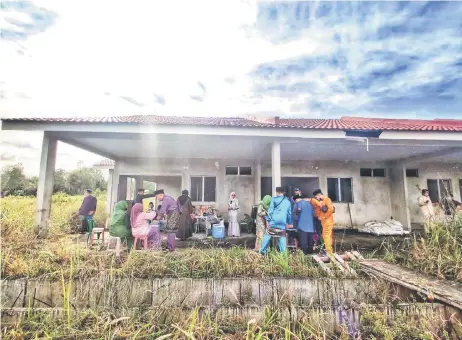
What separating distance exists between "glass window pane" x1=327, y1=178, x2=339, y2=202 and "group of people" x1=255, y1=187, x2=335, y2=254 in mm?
4594

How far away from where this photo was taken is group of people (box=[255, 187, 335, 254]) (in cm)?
485

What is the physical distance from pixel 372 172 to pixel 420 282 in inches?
319

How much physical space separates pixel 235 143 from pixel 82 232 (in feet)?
19.7

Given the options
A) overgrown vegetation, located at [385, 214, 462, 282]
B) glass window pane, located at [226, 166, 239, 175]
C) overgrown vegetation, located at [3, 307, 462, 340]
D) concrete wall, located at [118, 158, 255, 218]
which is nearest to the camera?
overgrown vegetation, located at [3, 307, 462, 340]

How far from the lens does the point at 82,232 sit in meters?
7.78

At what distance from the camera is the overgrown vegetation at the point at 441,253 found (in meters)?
3.61

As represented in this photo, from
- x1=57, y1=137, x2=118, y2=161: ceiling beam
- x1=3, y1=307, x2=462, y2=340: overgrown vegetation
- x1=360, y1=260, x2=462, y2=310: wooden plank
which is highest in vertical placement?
x1=57, y1=137, x2=118, y2=161: ceiling beam

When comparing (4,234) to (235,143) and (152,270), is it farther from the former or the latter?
(235,143)

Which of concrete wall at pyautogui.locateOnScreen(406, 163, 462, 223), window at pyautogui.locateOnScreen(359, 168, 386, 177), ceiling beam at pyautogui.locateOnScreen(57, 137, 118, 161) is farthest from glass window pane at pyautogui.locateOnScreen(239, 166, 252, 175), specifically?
concrete wall at pyautogui.locateOnScreen(406, 163, 462, 223)

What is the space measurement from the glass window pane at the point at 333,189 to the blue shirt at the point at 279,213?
247 inches

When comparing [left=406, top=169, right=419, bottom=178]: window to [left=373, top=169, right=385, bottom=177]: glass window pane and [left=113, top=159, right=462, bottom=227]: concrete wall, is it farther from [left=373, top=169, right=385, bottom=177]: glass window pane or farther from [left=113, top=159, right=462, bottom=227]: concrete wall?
[left=373, top=169, right=385, bottom=177]: glass window pane

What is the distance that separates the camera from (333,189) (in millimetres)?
10375

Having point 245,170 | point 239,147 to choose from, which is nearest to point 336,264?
point 239,147

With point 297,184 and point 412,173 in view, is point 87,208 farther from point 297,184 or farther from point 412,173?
point 412,173
